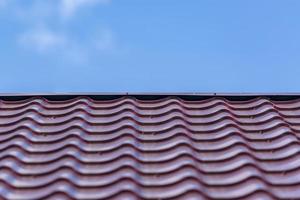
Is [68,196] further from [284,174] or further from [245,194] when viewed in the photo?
[284,174]

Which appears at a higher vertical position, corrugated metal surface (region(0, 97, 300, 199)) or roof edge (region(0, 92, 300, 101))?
roof edge (region(0, 92, 300, 101))

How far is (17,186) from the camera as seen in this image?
338 cm

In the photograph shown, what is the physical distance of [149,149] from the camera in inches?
152

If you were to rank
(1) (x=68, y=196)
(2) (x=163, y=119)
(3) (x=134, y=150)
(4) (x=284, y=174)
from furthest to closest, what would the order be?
1. (2) (x=163, y=119)
2. (3) (x=134, y=150)
3. (4) (x=284, y=174)
4. (1) (x=68, y=196)

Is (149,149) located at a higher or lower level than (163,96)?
lower

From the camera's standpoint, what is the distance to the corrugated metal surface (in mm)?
3334

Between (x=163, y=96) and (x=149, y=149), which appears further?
(x=163, y=96)

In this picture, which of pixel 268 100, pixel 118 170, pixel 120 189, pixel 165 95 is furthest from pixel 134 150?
pixel 268 100

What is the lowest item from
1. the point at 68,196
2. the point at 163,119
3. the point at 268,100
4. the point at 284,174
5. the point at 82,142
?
the point at 68,196

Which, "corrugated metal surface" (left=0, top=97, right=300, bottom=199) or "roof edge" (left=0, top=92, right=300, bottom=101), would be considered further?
"roof edge" (left=0, top=92, right=300, bottom=101)

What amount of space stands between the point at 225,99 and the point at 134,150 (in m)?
1.37

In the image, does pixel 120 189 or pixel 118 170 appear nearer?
pixel 120 189

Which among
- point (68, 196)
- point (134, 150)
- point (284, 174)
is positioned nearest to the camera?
point (68, 196)

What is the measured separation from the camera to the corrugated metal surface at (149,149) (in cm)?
333
